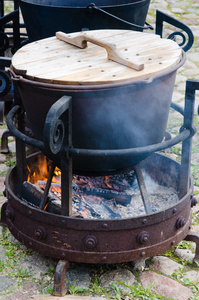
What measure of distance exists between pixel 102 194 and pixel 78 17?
140 cm

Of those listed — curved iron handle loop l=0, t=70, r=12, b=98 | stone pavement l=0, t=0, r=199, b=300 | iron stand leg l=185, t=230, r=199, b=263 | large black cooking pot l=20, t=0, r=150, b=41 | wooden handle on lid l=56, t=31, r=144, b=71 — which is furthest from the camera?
large black cooking pot l=20, t=0, r=150, b=41

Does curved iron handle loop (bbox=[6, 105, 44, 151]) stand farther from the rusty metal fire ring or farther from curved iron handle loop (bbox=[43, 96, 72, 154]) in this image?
the rusty metal fire ring

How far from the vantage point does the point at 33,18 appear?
3.45 metres

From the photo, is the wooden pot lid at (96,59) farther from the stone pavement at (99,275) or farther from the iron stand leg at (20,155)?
the stone pavement at (99,275)

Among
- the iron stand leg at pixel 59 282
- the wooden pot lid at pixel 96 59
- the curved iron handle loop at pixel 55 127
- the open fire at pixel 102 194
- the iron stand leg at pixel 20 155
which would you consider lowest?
the iron stand leg at pixel 59 282

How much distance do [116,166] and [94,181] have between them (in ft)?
1.84

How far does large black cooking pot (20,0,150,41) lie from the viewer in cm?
326

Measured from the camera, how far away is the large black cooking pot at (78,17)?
10.7 ft

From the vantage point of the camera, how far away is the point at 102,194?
2754 mm

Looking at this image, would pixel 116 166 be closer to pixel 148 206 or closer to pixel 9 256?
pixel 148 206

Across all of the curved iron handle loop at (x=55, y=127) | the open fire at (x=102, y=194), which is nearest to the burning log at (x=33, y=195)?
the open fire at (x=102, y=194)

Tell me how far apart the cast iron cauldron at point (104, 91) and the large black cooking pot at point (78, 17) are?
0.87 m

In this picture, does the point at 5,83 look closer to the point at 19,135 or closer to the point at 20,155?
the point at 20,155

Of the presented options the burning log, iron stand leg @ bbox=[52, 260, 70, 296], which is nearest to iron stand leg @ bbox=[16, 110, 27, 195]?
the burning log
